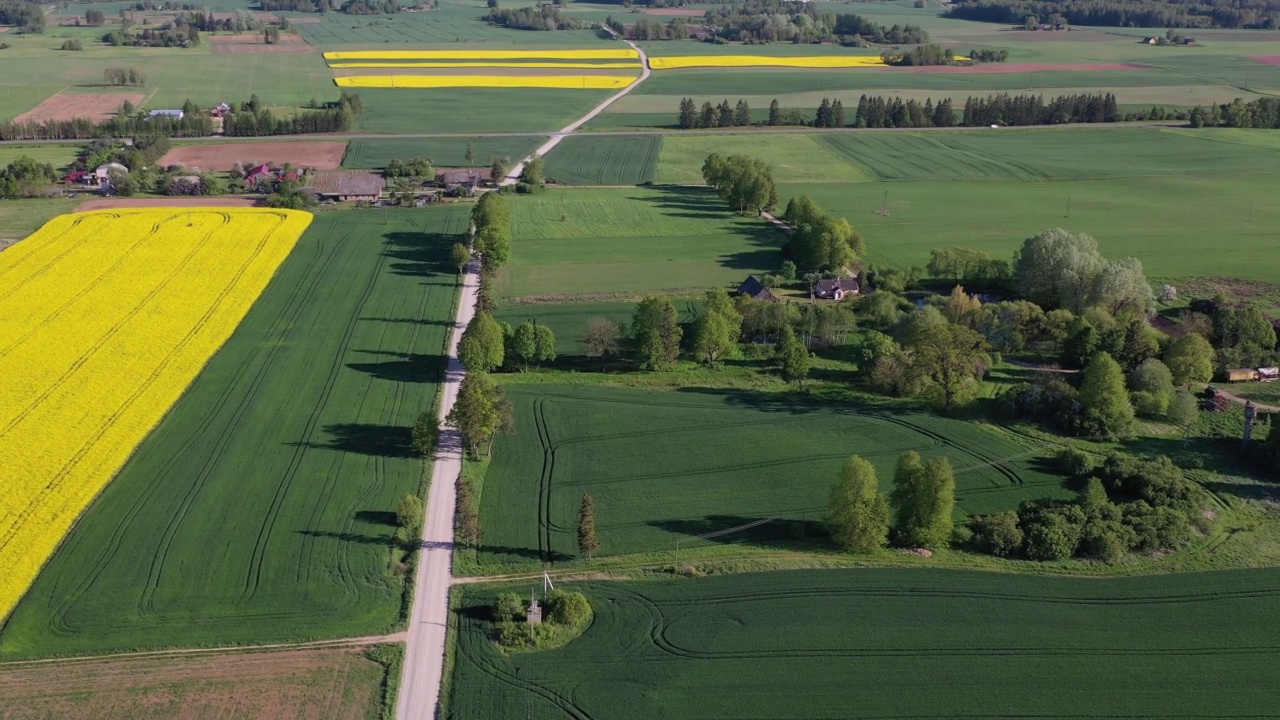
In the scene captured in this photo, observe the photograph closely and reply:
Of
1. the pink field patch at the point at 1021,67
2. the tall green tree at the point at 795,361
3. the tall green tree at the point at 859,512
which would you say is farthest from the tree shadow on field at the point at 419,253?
the pink field patch at the point at 1021,67

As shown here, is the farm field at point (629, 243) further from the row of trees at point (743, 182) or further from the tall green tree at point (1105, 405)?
the tall green tree at point (1105, 405)

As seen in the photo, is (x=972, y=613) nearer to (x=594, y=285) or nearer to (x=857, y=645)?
(x=857, y=645)

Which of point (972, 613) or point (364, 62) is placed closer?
point (972, 613)

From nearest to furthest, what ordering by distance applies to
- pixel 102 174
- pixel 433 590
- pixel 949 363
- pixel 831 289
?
1. pixel 433 590
2. pixel 949 363
3. pixel 831 289
4. pixel 102 174

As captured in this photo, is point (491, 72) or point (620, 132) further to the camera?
point (491, 72)

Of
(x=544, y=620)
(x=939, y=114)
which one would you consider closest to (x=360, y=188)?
(x=544, y=620)

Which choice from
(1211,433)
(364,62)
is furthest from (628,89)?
(1211,433)

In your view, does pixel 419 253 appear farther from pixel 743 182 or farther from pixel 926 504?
pixel 926 504
